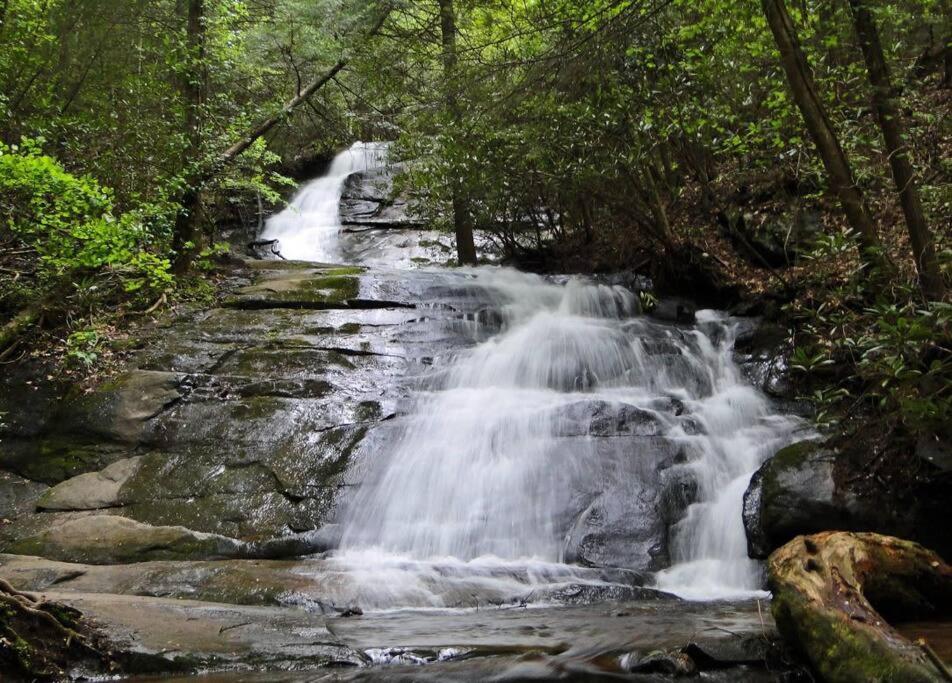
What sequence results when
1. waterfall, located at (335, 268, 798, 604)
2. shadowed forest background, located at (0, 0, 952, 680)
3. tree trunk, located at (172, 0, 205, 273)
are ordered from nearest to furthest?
shadowed forest background, located at (0, 0, 952, 680)
waterfall, located at (335, 268, 798, 604)
tree trunk, located at (172, 0, 205, 273)

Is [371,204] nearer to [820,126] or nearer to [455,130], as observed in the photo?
[455,130]

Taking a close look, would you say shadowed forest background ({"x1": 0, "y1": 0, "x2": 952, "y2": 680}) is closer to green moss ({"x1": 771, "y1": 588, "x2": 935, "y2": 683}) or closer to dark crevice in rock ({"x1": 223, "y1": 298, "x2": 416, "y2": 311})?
dark crevice in rock ({"x1": 223, "y1": 298, "x2": 416, "y2": 311})

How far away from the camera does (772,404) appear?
8141 mm

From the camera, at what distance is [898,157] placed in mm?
5262

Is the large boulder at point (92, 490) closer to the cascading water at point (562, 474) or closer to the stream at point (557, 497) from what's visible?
the stream at point (557, 497)

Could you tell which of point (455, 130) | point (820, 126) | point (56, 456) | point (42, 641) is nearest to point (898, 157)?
point (820, 126)

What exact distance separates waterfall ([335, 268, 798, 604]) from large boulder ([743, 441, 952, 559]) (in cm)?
39

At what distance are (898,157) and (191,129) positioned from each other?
30.6 ft

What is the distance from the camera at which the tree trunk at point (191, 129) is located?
33.1 feet

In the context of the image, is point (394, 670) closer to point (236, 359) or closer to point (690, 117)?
point (236, 359)

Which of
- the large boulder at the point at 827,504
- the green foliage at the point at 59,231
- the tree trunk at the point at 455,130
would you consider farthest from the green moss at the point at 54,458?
the large boulder at the point at 827,504

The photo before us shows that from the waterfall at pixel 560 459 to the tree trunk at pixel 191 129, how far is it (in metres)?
4.87

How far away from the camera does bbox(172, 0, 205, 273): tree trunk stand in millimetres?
10102

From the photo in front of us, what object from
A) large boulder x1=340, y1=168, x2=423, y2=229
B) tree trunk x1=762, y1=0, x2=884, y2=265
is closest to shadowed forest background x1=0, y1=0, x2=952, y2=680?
tree trunk x1=762, y1=0, x2=884, y2=265
